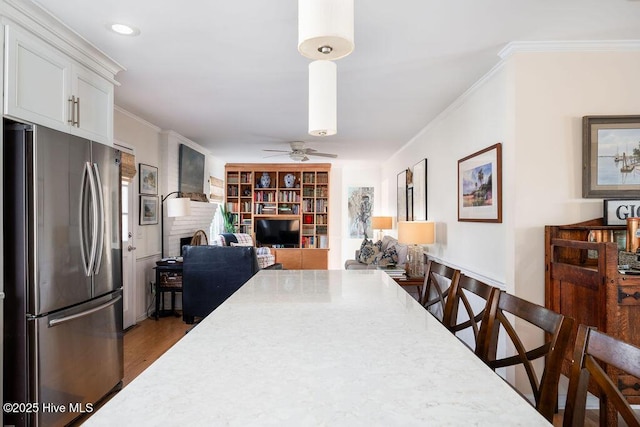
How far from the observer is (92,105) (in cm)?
270

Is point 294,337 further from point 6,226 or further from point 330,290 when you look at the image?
Result: point 6,226

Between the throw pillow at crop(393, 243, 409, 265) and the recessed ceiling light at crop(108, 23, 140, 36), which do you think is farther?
the throw pillow at crop(393, 243, 409, 265)

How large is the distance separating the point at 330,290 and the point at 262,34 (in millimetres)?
1610

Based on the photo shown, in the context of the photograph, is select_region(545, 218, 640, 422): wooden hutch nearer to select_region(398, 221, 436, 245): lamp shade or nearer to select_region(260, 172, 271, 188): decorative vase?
select_region(398, 221, 436, 245): lamp shade

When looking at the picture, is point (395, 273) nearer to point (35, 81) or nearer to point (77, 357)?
point (77, 357)

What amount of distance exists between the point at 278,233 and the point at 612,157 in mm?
6551

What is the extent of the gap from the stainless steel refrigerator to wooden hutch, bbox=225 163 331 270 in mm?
5858

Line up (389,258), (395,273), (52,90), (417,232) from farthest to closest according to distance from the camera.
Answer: (389,258) → (395,273) → (417,232) → (52,90)

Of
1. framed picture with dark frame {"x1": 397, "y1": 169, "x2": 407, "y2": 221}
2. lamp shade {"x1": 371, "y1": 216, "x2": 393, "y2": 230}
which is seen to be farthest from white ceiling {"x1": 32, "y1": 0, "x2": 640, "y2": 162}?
lamp shade {"x1": 371, "y1": 216, "x2": 393, "y2": 230}

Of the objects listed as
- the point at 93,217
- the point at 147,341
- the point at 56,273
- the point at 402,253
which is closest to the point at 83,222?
the point at 93,217

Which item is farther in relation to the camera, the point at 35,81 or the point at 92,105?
the point at 92,105

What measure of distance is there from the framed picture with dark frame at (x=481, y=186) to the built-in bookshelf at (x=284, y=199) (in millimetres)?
5109

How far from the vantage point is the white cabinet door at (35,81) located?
6.56ft

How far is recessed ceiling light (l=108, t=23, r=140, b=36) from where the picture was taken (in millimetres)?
2297
